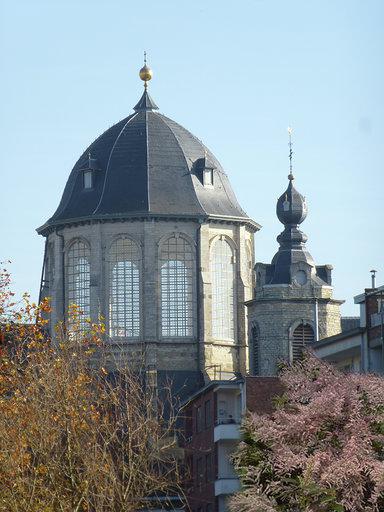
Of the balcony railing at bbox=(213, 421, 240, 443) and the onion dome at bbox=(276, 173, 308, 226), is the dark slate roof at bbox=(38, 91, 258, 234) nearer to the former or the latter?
the onion dome at bbox=(276, 173, 308, 226)

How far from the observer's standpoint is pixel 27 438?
50.5m

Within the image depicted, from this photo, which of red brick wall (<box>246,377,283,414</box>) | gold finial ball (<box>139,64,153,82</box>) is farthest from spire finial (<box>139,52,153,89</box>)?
red brick wall (<box>246,377,283,414</box>)

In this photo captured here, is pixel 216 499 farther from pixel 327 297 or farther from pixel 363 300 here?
pixel 327 297

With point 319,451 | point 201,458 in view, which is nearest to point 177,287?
point 201,458

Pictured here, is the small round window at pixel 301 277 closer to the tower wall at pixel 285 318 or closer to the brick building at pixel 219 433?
the tower wall at pixel 285 318

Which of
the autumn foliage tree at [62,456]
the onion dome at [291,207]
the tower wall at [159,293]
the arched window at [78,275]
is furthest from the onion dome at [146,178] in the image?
the autumn foliage tree at [62,456]

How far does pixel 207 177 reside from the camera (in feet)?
405

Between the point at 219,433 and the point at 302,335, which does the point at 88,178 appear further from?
the point at 219,433

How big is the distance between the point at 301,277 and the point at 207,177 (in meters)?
10.6

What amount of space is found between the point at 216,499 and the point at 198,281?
37056mm

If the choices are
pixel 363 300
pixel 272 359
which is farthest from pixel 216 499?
pixel 272 359

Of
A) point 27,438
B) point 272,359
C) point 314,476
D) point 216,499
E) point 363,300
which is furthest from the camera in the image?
point 272,359

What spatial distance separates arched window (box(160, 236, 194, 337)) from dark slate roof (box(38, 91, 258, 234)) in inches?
77.0

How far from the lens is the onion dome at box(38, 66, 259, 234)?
394 ft
